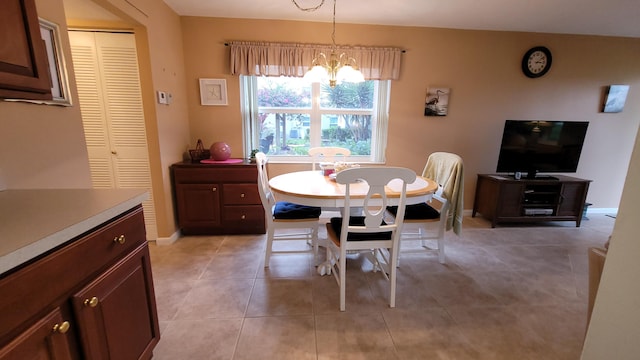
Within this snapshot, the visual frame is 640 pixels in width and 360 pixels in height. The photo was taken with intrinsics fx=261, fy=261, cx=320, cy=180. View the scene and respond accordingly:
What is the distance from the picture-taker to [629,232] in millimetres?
676

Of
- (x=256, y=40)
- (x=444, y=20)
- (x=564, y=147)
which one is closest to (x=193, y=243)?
(x=256, y=40)

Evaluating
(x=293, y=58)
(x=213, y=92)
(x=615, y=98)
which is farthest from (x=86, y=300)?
(x=615, y=98)

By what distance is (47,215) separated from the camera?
849 millimetres

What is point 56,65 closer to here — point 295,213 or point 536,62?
point 295,213

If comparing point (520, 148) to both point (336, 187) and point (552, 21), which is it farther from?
point (336, 187)

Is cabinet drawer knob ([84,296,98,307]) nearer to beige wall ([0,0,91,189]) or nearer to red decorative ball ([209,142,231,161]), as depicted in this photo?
beige wall ([0,0,91,189])

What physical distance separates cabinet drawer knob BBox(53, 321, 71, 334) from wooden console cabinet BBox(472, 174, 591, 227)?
3762 millimetres

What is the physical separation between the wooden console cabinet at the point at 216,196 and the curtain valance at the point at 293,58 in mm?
1118

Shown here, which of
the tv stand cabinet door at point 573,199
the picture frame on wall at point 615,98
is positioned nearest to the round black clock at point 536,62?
the picture frame on wall at point 615,98

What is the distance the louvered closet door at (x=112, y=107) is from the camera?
7.58 ft

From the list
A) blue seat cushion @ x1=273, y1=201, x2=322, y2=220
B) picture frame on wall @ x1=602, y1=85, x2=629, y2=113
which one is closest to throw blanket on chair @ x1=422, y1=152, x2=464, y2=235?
blue seat cushion @ x1=273, y1=201, x2=322, y2=220

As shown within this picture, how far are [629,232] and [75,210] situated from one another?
5.43 ft

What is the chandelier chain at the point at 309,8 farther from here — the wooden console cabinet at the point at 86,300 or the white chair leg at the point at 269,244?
the wooden console cabinet at the point at 86,300

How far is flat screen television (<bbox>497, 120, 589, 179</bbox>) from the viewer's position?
3161mm
